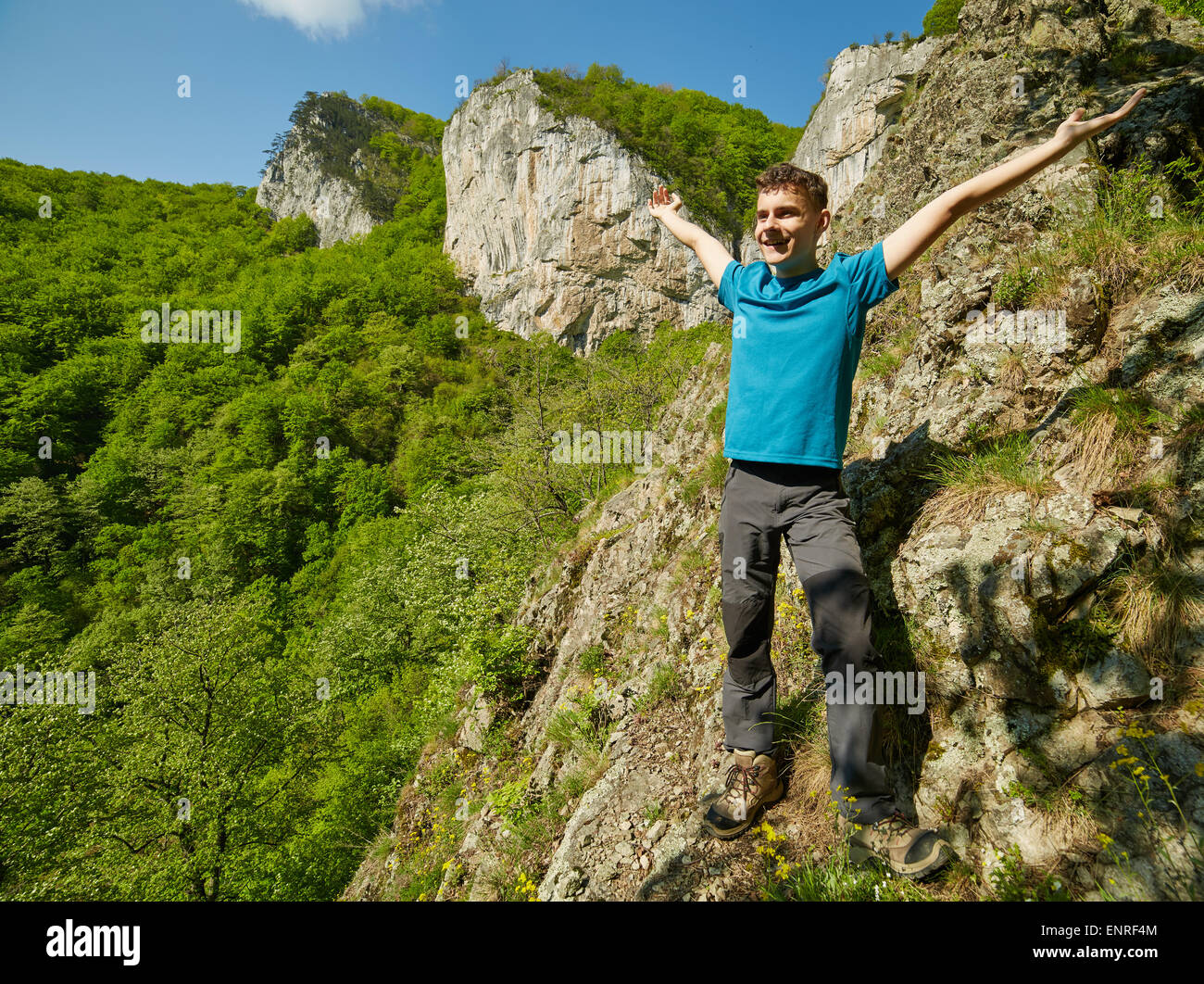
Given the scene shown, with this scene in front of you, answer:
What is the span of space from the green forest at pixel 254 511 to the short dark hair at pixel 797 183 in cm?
608

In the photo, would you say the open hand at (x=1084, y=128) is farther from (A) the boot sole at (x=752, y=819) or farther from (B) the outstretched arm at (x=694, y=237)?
(A) the boot sole at (x=752, y=819)

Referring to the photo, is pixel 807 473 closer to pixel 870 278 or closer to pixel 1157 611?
pixel 870 278

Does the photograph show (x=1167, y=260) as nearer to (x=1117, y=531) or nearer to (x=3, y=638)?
(x=1117, y=531)

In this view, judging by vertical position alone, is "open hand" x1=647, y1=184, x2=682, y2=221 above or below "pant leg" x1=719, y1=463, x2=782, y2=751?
above

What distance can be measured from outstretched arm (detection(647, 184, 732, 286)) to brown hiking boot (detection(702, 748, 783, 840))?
2.32 m

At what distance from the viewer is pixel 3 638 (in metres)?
30.6

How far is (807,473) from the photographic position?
2.45 meters

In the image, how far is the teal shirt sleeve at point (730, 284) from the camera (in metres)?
2.78

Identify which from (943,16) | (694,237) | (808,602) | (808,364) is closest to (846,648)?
(808,602)


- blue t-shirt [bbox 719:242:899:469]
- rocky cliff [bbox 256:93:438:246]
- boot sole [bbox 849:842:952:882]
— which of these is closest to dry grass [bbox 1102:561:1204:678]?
boot sole [bbox 849:842:952:882]

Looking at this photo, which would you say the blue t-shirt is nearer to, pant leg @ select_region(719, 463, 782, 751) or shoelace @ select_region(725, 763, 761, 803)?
pant leg @ select_region(719, 463, 782, 751)

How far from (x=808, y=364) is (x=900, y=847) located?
6.42 feet

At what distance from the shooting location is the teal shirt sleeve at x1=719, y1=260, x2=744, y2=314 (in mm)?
2783

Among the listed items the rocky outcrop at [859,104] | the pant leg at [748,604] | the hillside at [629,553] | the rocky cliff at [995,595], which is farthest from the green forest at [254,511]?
the rocky outcrop at [859,104]
